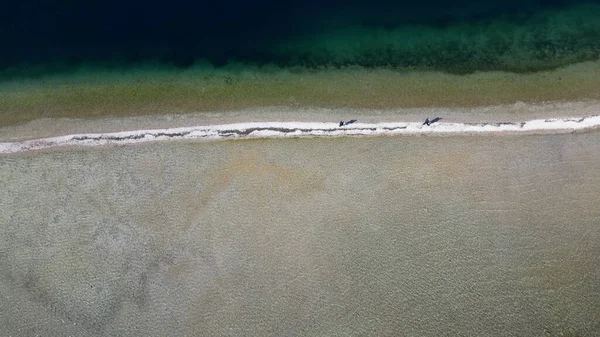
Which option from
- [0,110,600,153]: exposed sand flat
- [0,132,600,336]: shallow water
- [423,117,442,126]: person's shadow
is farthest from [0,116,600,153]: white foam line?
[0,132,600,336]: shallow water

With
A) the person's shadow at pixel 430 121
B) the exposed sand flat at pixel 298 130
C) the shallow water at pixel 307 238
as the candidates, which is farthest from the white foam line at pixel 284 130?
the shallow water at pixel 307 238

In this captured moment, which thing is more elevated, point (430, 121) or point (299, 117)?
point (299, 117)

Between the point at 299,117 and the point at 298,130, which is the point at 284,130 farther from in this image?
the point at 299,117

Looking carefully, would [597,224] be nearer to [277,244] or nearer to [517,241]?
[517,241]

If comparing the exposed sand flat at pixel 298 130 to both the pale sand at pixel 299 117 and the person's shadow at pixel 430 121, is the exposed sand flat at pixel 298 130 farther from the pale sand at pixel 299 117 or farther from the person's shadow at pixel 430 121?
the pale sand at pixel 299 117

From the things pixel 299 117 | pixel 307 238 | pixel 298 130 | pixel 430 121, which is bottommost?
pixel 307 238

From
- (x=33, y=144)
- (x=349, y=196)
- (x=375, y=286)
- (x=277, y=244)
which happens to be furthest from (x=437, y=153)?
(x=33, y=144)

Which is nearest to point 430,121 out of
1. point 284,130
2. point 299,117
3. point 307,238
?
point 299,117
